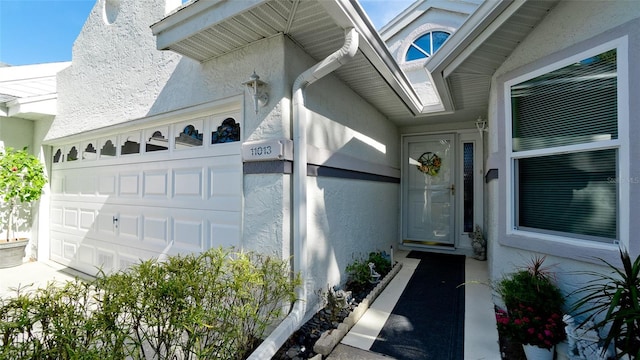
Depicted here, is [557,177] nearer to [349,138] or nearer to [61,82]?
[349,138]

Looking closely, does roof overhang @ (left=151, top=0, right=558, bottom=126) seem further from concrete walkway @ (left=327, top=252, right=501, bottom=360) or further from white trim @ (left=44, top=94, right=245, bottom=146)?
concrete walkway @ (left=327, top=252, right=501, bottom=360)

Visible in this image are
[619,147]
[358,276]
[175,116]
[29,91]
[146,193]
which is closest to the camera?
[619,147]

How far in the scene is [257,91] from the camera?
3363 mm

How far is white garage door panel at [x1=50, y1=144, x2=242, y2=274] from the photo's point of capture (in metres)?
3.96

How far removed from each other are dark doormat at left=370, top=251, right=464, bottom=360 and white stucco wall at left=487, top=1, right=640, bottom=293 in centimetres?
85

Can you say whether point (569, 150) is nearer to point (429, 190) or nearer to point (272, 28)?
point (272, 28)

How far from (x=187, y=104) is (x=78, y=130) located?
11.8 feet

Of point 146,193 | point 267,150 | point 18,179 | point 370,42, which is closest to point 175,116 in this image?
point 146,193

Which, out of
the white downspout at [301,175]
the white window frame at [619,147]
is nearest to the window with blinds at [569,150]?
the white window frame at [619,147]

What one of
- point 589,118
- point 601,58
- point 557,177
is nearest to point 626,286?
point 557,177

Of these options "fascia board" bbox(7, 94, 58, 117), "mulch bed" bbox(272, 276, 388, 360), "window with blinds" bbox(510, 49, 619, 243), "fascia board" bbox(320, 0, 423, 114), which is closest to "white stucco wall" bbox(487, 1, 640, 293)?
"window with blinds" bbox(510, 49, 619, 243)

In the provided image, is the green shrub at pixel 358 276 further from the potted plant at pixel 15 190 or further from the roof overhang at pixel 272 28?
the potted plant at pixel 15 190

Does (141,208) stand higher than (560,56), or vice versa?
(560,56)

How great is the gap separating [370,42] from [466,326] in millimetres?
3650
